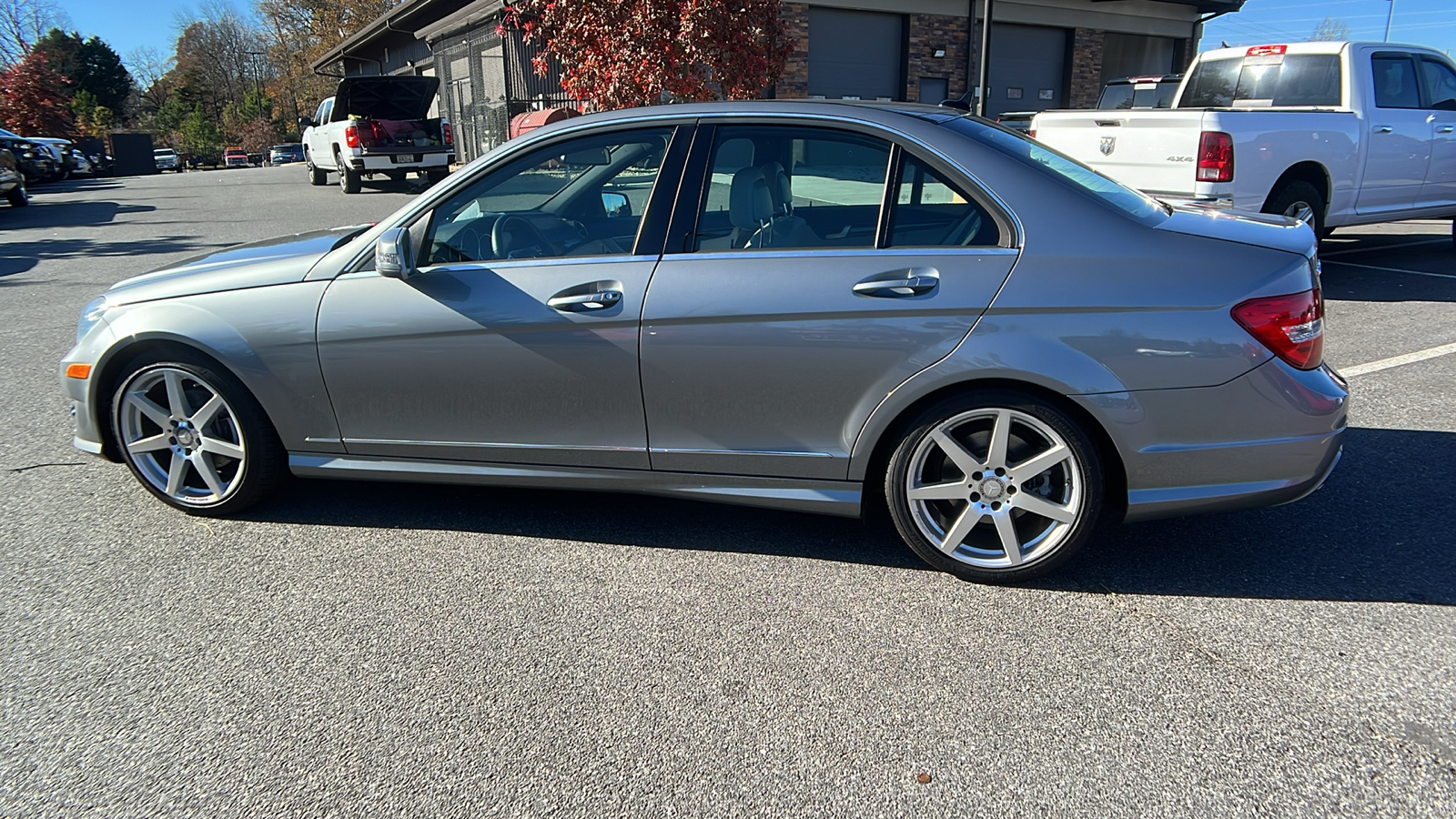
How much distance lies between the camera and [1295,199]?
27.3ft

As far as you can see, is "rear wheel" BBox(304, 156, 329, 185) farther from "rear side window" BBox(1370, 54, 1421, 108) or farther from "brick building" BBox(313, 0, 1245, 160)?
"rear side window" BBox(1370, 54, 1421, 108)

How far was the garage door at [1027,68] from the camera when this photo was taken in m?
22.1

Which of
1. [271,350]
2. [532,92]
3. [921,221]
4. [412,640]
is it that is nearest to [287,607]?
[412,640]

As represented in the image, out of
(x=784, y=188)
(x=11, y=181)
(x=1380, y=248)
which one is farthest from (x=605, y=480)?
(x=11, y=181)

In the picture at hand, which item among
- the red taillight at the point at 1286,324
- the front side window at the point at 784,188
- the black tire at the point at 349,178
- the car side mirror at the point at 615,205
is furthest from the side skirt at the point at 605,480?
the black tire at the point at 349,178

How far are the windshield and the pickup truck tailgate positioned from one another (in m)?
4.33

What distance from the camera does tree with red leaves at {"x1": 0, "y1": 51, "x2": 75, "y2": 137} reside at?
44.2 metres

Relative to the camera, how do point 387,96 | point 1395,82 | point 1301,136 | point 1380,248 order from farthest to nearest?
point 387,96 → point 1380,248 → point 1395,82 → point 1301,136

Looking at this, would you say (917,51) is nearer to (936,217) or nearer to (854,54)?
(854,54)

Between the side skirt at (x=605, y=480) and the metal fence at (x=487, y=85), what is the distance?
14.8 metres

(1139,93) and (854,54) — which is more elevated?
(854,54)

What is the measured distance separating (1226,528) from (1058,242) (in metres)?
1.51

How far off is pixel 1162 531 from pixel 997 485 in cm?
100

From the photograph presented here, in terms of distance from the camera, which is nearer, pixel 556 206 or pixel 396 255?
pixel 396 255
